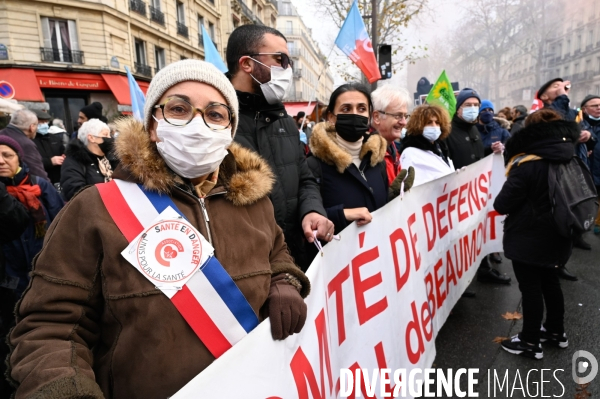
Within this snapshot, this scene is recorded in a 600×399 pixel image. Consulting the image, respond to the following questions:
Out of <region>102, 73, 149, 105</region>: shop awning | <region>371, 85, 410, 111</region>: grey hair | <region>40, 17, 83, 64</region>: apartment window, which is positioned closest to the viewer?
<region>371, 85, 410, 111</region>: grey hair

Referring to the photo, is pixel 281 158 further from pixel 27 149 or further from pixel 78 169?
pixel 27 149

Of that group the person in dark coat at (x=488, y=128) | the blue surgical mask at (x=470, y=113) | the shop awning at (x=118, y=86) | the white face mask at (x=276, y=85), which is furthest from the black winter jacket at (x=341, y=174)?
the shop awning at (x=118, y=86)

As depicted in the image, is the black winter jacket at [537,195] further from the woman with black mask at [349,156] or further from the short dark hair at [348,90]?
the short dark hair at [348,90]

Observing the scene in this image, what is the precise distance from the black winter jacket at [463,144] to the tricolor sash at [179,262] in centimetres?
376

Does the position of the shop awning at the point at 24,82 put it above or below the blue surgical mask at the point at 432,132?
above

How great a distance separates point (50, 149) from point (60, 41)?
48.8 feet

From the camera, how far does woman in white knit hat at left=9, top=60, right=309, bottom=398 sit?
1.10m

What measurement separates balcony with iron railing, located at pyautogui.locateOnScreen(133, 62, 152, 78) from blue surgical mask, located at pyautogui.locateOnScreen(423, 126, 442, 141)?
795 inches

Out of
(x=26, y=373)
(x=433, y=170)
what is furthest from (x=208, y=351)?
(x=433, y=170)

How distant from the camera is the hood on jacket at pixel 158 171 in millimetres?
1277

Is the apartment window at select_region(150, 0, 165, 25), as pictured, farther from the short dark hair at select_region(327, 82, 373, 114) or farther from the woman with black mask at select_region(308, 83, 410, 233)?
the woman with black mask at select_region(308, 83, 410, 233)

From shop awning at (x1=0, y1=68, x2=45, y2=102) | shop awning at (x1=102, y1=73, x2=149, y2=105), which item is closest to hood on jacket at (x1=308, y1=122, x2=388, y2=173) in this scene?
shop awning at (x1=0, y1=68, x2=45, y2=102)

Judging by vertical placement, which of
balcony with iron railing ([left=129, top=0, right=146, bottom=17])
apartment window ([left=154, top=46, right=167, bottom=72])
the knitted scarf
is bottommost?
the knitted scarf

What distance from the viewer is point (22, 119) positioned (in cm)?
460
